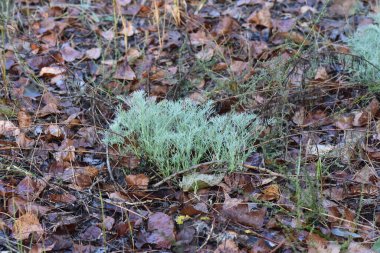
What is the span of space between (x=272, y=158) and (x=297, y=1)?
183 centimetres

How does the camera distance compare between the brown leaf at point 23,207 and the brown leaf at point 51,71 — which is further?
the brown leaf at point 51,71

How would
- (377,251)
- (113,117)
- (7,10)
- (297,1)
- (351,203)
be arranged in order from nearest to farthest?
(377,251)
(351,203)
(113,117)
(7,10)
(297,1)

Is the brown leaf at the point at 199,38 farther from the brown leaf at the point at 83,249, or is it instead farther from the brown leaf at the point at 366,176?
the brown leaf at the point at 83,249

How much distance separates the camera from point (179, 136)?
2508 millimetres

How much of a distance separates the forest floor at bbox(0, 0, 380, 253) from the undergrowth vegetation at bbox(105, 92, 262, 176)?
0.06 meters

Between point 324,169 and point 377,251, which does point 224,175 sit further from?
point 377,251

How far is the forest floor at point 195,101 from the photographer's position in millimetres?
2299

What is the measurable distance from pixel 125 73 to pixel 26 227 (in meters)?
1.31

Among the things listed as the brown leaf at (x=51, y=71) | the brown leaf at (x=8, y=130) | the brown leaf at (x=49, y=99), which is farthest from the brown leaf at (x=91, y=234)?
the brown leaf at (x=51, y=71)

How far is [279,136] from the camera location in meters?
2.79

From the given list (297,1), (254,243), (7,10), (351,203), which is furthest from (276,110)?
Result: (7,10)

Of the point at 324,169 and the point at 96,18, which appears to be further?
the point at 96,18

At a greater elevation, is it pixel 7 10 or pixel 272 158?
pixel 7 10

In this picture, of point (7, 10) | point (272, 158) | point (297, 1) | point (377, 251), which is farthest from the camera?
point (297, 1)
